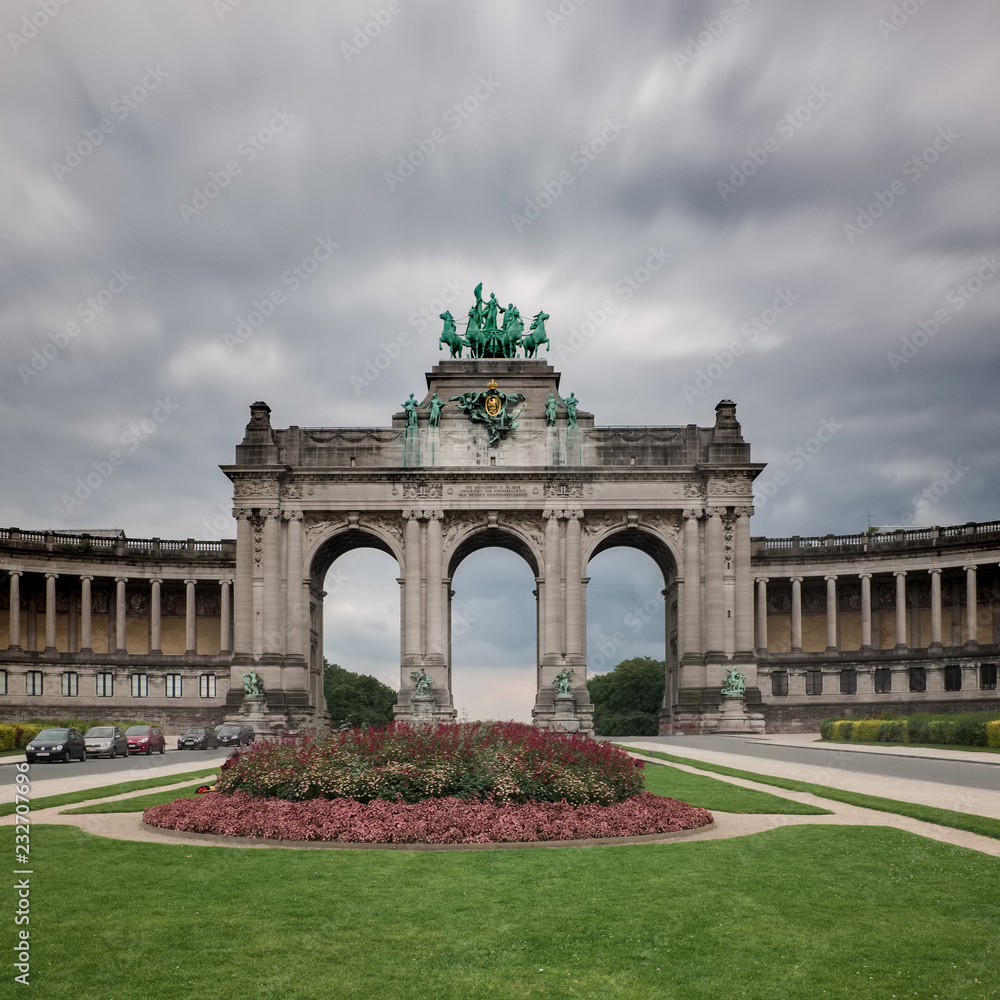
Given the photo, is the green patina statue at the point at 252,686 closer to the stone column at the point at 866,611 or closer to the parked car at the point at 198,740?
the parked car at the point at 198,740

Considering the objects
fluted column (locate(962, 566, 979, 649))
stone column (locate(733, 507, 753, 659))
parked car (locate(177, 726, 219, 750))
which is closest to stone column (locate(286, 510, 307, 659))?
parked car (locate(177, 726, 219, 750))

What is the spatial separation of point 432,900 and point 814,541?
261 feet

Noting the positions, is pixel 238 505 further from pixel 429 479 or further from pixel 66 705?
pixel 66 705

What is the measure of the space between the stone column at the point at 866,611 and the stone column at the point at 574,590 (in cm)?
2535

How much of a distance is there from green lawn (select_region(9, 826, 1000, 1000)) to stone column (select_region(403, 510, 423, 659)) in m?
56.0

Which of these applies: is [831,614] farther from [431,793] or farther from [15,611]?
[431,793]

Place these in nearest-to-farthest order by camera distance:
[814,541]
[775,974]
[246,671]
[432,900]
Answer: [775,974] → [432,900] → [246,671] → [814,541]

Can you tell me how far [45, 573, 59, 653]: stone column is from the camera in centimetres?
8300

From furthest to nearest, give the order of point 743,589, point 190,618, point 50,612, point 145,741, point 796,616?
1. point 190,618
2. point 796,616
3. point 50,612
4. point 743,589
5. point 145,741

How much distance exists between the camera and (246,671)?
7450 centimetres

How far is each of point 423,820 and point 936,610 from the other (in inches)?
2807

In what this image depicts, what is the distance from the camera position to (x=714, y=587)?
247 feet

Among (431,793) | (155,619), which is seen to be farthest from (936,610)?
(431,793)

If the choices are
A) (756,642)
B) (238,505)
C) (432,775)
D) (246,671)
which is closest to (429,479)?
(238,505)
